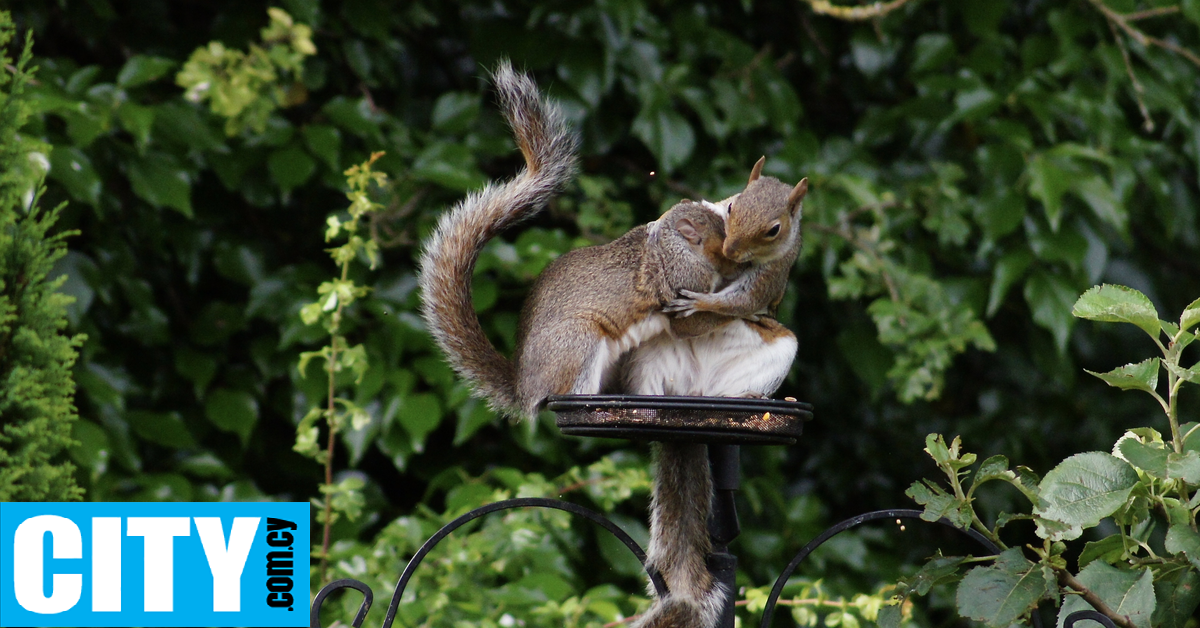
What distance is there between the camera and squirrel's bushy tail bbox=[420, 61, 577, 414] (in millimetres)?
942

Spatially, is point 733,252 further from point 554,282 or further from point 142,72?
point 142,72

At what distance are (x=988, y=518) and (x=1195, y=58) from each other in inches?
32.0

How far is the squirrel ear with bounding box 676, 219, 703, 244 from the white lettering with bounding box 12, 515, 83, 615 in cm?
68

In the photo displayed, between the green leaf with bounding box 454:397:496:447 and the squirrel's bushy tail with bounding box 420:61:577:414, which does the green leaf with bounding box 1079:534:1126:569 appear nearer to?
the squirrel's bushy tail with bounding box 420:61:577:414

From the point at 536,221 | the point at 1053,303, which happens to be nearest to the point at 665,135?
the point at 536,221

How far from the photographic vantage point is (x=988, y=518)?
6.17 ft

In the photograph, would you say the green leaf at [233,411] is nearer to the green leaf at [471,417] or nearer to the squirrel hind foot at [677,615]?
the green leaf at [471,417]

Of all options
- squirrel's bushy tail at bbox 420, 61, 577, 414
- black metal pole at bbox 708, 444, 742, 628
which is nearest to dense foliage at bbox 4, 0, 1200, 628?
squirrel's bushy tail at bbox 420, 61, 577, 414

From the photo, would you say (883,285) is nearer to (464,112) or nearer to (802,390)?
(802,390)

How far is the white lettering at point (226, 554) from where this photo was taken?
115cm

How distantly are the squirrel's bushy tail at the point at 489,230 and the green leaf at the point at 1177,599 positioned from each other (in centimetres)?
51

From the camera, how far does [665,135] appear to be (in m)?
1.56

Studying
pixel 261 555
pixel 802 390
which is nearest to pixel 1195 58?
pixel 802 390

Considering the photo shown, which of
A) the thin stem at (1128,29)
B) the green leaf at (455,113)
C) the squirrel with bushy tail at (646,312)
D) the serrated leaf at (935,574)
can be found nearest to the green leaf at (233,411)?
the green leaf at (455,113)
